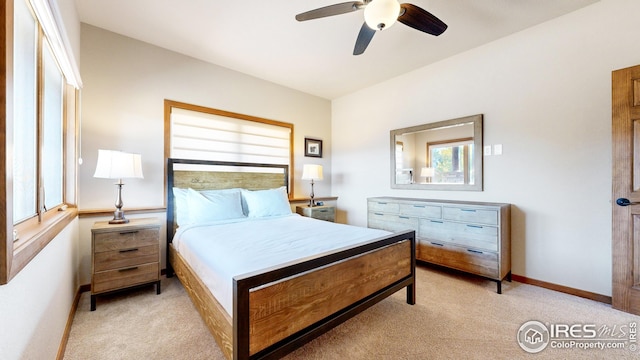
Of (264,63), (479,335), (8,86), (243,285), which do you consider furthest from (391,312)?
(264,63)

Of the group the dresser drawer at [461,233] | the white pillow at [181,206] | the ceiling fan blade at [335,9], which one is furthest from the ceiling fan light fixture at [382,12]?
the white pillow at [181,206]

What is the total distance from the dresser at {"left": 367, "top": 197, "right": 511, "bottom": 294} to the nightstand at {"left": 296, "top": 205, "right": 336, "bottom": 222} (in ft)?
3.96

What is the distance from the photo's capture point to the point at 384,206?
11.7ft

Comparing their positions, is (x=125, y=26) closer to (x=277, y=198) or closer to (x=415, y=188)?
(x=277, y=198)

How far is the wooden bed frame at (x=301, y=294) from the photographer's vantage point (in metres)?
1.24

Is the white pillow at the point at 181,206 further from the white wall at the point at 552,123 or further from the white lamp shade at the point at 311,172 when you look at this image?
the white wall at the point at 552,123

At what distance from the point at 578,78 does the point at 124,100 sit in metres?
4.77

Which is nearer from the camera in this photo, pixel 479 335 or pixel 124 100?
pixel 479 335

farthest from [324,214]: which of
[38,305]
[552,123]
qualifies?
[38,305]

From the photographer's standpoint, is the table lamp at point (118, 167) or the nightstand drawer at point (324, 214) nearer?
the table lamp at point (118, 167)

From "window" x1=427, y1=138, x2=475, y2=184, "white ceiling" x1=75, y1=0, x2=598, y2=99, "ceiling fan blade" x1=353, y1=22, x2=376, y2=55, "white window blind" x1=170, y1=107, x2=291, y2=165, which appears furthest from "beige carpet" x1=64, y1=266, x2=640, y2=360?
"white ceiling" x1=75, y1=0, x2=598, y2=99

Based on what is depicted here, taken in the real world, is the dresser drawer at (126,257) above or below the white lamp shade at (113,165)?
below

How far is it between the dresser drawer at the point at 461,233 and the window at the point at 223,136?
7.42 feet

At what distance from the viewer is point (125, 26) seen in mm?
2670
